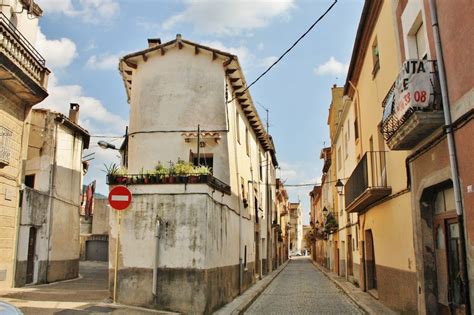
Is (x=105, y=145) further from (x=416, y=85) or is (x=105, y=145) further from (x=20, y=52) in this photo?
(x=416, y=85)

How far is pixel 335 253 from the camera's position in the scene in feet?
97.6

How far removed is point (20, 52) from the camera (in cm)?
1444

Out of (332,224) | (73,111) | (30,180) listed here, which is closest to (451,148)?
(30,180)

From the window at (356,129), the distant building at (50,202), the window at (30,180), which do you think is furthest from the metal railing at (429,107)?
the window at (30,180)

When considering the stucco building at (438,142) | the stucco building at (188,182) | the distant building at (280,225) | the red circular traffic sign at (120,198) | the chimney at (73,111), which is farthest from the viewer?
the distant building at (280,225)

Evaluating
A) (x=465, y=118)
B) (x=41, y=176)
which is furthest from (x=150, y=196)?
(x=41, y=176)

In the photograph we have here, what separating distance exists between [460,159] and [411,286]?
4331mm

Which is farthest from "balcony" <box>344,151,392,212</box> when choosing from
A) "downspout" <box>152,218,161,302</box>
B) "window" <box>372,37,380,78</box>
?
"downspout" <box>152,218,161,302</box>

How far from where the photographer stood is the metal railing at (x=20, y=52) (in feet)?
43.4

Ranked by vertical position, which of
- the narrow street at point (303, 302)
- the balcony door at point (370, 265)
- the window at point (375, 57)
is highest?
the window at point (375, 57)

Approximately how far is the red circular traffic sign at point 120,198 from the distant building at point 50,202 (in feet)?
23.1

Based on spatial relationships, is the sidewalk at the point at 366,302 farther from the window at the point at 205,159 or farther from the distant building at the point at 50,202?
the distant building at the point at 50,202

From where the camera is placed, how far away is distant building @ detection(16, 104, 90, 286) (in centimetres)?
1630

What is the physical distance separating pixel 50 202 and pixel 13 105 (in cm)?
457
